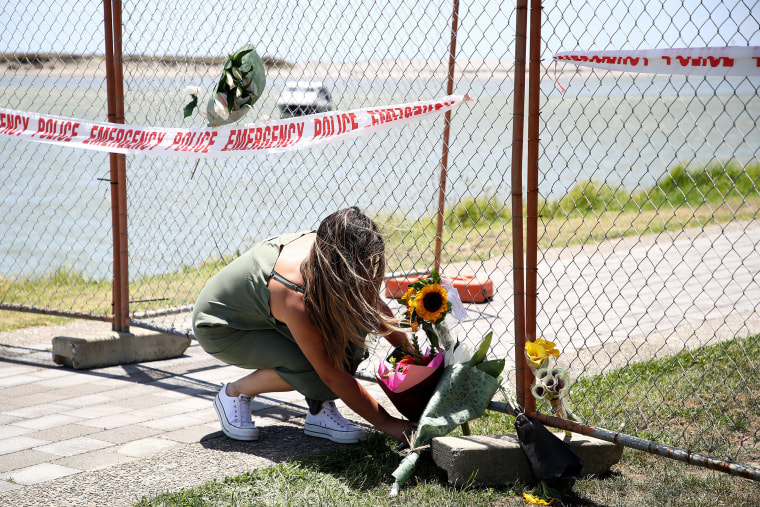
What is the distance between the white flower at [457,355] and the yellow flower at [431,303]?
6.4 inches

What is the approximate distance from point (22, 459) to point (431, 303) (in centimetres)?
195

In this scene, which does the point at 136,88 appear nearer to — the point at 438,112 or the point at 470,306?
the point at 438,112

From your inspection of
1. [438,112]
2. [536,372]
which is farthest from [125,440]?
[438,112]

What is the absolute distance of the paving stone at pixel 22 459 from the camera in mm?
3160

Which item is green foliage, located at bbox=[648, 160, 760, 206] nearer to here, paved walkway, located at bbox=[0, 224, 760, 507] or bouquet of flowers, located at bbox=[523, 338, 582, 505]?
paved walkway, located at bbox=[0, 224, 760, 507]

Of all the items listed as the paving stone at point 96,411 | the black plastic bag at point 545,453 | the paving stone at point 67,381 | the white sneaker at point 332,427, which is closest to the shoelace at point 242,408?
the white sneaker at point 332,427

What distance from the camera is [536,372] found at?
2.98m

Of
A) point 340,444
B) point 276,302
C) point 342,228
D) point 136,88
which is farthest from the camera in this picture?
point 136,88

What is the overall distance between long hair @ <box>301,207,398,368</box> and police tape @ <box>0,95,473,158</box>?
32.3 inches

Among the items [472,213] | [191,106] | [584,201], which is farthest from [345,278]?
[584,201]

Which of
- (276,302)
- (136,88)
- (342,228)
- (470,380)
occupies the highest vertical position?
(136,88)

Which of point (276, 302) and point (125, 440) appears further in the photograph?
point (125, 440)

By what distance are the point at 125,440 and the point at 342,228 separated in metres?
1.56

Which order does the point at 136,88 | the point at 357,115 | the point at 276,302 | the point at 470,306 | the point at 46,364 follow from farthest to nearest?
the point at 470,306 < the point at 136,88 < the point at 46,364 < the point at 357,115 < the point at 276,302
